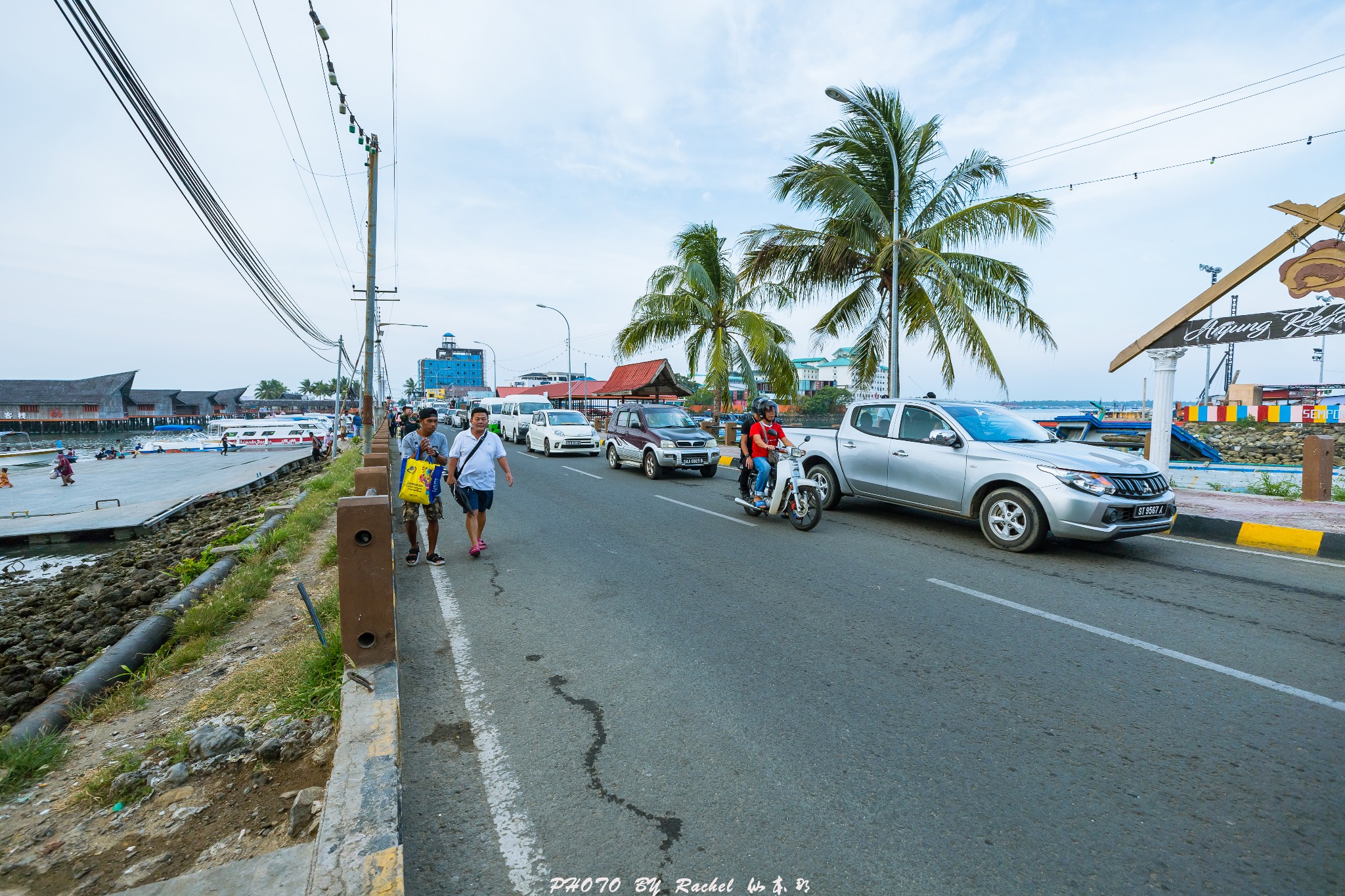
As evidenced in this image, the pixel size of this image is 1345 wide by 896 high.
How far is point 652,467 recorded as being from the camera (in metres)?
15.1

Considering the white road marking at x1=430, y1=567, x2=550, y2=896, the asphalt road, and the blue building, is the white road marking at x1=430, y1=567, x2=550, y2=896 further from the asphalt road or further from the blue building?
the blue building

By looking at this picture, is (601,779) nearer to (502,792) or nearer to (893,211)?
(502,792)

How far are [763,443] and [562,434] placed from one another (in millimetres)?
13273

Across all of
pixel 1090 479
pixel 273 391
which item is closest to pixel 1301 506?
pixel 1090 479

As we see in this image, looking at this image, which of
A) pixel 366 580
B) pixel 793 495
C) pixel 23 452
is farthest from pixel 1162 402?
pixel 23 452

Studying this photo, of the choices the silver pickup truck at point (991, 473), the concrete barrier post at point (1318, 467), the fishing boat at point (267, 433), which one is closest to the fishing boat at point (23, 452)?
the fishing boat at point (267, 433)

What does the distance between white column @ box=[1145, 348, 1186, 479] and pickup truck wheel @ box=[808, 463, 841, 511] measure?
19.4 ft

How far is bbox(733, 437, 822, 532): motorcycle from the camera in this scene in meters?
8.73

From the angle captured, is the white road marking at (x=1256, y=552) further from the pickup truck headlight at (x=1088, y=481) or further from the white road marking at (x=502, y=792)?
the white road marking at (x=502, y=792)

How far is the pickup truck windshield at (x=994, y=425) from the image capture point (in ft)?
26.7

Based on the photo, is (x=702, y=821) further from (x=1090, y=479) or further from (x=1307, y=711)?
(x=1090, y=479)

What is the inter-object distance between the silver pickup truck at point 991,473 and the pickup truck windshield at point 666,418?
5625mm

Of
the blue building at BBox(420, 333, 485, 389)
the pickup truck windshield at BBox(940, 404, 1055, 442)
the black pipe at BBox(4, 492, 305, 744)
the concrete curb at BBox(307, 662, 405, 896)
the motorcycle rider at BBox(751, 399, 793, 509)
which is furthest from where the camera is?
the blue building at BBox(420, 333, 485, 389)

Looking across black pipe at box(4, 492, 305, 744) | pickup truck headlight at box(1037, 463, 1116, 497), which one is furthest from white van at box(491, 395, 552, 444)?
pickup truck headlight at box(1037, 463, 1116, 497)
